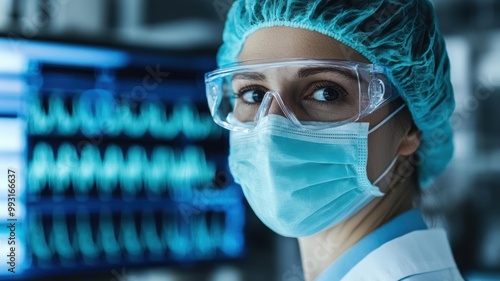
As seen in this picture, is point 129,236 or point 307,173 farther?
point 129,236

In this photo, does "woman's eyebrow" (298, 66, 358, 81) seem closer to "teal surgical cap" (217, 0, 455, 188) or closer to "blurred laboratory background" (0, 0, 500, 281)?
"teal surgical cap" (217, 0, 455, 188)

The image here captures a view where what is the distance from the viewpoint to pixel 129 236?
179 centimetres

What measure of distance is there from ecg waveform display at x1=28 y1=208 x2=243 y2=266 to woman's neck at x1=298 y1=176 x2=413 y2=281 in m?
0.85

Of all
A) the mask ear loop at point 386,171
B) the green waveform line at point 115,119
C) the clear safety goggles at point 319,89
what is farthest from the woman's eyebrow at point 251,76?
the green waveform line at point 115,119

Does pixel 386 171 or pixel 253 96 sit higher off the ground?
pixel 253 96

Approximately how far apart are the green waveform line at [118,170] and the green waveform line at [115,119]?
0.15 ft

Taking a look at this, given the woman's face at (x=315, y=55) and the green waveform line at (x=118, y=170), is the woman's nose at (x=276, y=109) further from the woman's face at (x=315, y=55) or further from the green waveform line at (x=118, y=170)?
the green waveform line at (x=118, y=170)

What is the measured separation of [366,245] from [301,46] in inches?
12.9

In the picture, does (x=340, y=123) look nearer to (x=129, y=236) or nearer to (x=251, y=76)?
(x=251, y=76)

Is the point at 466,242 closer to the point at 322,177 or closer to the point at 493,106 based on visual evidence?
the point at 493,106

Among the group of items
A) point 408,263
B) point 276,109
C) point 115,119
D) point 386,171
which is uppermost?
point 115,119

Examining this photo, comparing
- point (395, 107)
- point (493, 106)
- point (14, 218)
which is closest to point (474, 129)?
point (493, 106)

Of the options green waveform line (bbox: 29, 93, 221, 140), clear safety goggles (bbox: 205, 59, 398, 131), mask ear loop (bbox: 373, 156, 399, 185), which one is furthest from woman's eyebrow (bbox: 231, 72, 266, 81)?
green waveform line (bbox: 29, 93, 221, 140)

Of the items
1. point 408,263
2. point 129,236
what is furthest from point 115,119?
point 408,263
